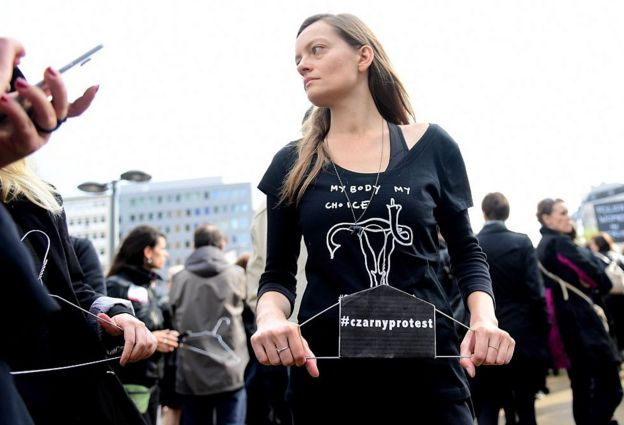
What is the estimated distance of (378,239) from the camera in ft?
5.61

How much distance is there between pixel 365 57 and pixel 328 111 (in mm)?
231

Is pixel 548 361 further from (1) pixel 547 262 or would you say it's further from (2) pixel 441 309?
(2) pixel 441 309

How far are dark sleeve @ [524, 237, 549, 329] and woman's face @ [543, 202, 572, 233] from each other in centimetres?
88

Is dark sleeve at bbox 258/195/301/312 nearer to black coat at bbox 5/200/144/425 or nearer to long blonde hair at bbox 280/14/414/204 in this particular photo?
long blonde hair at bbox 280/14/414/204

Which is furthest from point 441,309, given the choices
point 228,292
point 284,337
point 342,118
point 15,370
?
point 228,292

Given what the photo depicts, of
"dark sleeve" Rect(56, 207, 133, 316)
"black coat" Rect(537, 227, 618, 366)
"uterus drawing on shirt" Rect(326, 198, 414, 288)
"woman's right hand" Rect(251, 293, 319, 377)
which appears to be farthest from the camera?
"black coat" Rect(537, 227, 618, 366)

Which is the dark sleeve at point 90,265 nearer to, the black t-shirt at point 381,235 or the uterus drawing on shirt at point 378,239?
the black t-shirt at point 381,235

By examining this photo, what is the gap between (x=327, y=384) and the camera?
1.66 m

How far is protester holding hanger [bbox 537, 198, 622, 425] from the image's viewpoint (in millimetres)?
5367

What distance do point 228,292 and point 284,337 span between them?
14.2ft

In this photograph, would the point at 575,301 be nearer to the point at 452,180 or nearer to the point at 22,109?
the point at 452,180

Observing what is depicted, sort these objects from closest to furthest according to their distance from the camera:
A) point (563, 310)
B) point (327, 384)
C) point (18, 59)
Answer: point (18, 59), point (327, 384), point (563, 310)

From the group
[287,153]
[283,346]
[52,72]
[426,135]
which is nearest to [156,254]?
[287,153]

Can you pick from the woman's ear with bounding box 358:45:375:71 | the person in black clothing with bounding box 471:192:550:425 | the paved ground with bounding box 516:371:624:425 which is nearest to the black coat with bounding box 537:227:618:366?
the person in black clothing with bounding box 471:192:550:425
